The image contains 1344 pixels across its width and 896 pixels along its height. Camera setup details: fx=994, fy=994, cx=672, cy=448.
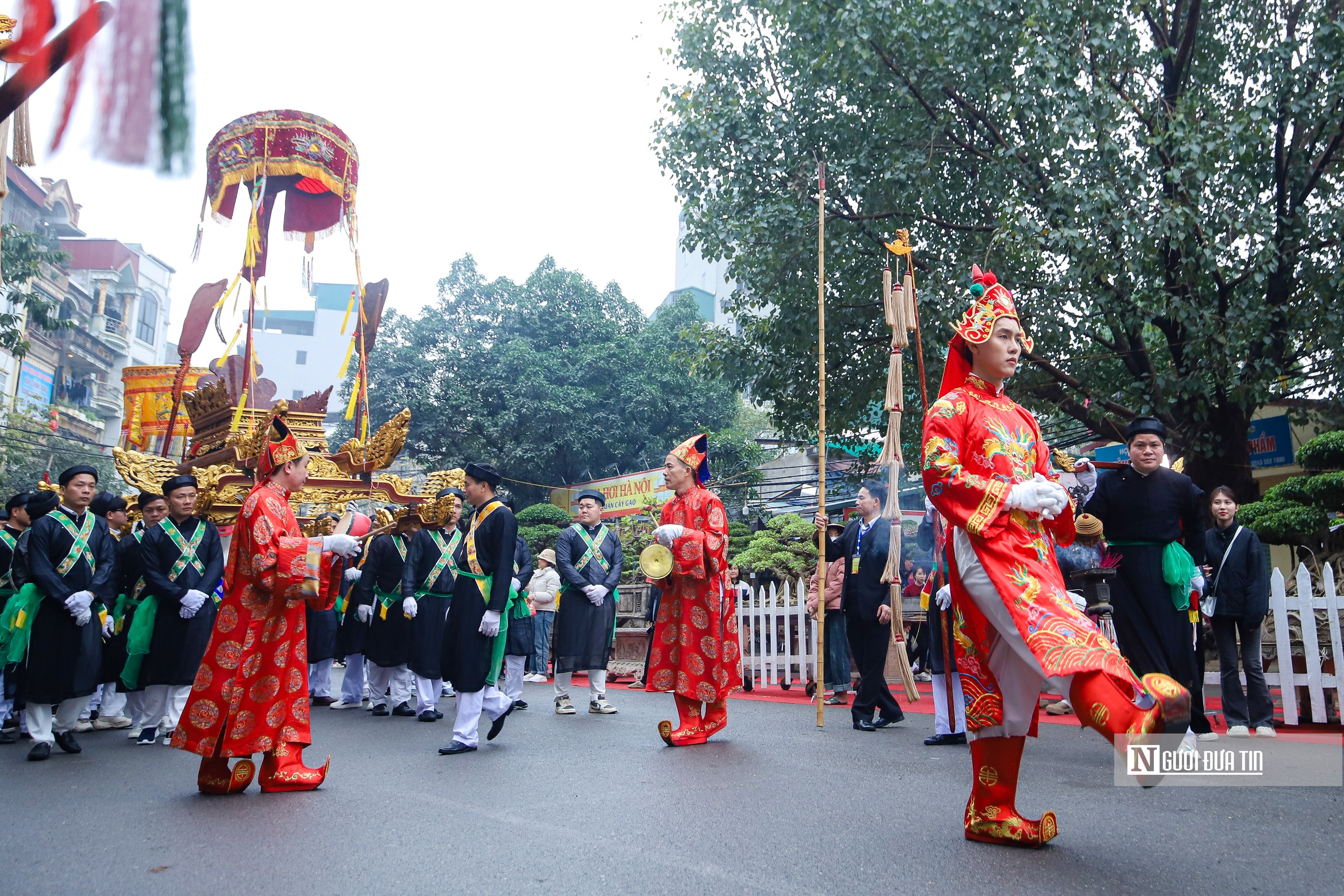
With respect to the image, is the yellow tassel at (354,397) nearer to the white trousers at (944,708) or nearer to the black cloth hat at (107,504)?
the black cloth hat at (107,504)

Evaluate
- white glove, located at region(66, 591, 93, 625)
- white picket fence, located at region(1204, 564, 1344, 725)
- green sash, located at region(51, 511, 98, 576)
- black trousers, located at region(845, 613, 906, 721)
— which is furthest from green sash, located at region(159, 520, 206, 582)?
white picket fence, located at region(1204, 564, 1344, 725)

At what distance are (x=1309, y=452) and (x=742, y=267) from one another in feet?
20.0

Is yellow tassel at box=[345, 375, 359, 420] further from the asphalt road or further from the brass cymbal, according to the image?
the brass cymbal

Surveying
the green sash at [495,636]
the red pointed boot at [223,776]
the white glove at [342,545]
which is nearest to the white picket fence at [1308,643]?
the green sash at [495,636]

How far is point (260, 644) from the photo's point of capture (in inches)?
186

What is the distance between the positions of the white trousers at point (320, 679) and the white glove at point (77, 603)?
3730 mm

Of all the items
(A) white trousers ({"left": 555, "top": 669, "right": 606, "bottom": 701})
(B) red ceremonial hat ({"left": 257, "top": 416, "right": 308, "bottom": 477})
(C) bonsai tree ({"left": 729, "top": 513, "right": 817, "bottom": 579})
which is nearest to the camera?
(B) red ceremonial hat ({"left": 257, "top": 416, "right": 308, "bottom": 477})

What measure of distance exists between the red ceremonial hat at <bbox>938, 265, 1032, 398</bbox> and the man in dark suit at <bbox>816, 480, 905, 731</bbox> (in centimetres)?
353

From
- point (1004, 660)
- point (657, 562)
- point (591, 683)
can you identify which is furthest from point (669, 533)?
point (1004, 660)

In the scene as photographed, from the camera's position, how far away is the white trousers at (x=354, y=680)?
988cm

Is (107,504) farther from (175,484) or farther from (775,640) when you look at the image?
(775,640)

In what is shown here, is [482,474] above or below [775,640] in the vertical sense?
above

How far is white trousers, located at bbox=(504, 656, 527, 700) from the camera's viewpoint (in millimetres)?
8977

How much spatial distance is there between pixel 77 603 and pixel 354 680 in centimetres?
403
